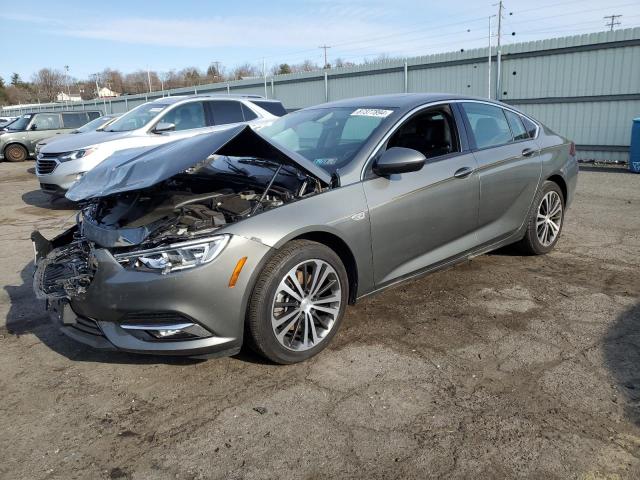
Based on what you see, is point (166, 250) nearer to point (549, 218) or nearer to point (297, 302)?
point (297, 302)

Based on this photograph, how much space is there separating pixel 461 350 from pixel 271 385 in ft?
4.23

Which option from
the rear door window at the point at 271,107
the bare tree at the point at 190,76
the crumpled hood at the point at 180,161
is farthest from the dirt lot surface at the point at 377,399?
the bare tree at the point at 190,76

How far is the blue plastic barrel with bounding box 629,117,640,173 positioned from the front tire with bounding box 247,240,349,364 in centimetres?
970

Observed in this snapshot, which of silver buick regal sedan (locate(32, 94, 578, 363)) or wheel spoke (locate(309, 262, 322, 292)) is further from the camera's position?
wheel spoke (locate(309, 262, 322, 292))

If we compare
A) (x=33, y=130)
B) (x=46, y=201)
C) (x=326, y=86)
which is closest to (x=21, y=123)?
(x=33, y=130)

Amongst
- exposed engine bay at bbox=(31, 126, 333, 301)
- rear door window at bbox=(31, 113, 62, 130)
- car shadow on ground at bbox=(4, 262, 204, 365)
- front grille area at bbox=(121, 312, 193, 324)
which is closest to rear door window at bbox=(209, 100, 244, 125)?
car shadow on ground at bbox=(4, 262, 204, 365)

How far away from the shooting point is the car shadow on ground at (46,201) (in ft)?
30.6

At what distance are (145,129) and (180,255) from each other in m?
7.03

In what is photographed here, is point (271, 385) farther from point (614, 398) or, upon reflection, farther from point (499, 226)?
point (499, 226)

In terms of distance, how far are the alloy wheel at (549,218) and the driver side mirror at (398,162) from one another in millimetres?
2106

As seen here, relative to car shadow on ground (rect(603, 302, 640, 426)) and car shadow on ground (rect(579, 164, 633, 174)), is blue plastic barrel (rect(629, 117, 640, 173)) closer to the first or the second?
car shadow on ground (rect(579, 164, 633, 174))

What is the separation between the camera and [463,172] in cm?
420

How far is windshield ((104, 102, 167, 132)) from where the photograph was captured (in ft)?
31.4

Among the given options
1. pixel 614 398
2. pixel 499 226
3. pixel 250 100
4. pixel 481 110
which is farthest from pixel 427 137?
pixel 250 100
